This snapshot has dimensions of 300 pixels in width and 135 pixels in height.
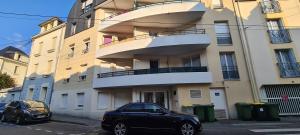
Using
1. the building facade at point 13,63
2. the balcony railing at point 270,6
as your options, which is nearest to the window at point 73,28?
the building facade at point 13,63

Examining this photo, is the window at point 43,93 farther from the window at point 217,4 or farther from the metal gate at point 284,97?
the metal gate at point 284,97

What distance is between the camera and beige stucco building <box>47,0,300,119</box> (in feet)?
44.8

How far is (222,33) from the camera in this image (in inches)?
598

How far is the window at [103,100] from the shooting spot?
15867mm

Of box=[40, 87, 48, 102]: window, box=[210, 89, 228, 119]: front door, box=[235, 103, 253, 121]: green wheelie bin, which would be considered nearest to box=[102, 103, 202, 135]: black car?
box=[235, 103, 253, 121]: green wheelie bin

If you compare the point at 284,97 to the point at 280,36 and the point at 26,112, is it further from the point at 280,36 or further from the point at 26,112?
the point at 26,112

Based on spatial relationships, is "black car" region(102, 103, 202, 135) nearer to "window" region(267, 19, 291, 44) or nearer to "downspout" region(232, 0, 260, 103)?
"downspout" region(232, 0, 260, 103)

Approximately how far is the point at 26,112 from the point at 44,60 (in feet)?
35.7

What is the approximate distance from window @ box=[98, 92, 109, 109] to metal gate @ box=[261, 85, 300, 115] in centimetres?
1211

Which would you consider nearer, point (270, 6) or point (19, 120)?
point (19, 120)

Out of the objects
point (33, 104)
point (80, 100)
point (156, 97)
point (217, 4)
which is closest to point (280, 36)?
point (217, 4)

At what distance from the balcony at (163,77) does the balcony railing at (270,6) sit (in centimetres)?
769

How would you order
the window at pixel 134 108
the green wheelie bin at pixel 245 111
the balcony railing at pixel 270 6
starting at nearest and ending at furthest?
the window at pixel 134 108
the green wheelie bin at pixel 245 111
the balcony railing at pixel 270 6

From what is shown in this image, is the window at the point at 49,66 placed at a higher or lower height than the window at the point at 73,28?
lower
